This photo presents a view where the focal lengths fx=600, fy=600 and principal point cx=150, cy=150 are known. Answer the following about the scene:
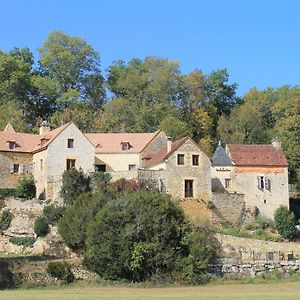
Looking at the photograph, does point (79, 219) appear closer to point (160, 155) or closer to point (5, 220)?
point (5, 220)

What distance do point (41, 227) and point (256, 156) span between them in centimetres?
1882

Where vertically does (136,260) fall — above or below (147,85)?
below

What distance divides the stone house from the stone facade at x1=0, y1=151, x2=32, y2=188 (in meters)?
16.1

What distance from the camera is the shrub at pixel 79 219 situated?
38.2 meters

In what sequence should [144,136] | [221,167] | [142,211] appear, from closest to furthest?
[142,211], [221,167], [144,136]

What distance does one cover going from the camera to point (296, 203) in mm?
55750

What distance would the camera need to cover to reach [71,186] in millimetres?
46156

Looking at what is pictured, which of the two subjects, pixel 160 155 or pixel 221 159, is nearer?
pixel 160 155

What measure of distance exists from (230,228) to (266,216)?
13.4 feet

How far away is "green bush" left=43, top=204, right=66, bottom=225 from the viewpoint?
43531 millimetres

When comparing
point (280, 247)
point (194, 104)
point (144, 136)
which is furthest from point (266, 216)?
point (194, 104)

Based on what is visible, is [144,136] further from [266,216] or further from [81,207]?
[81,207]

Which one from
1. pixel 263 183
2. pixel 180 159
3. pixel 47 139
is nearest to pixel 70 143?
pixel 47 139

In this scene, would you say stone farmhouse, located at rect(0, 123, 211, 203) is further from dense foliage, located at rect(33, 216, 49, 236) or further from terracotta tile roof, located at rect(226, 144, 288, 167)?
terracotta tile roof, located at rect(226, 144, 288, 167)
